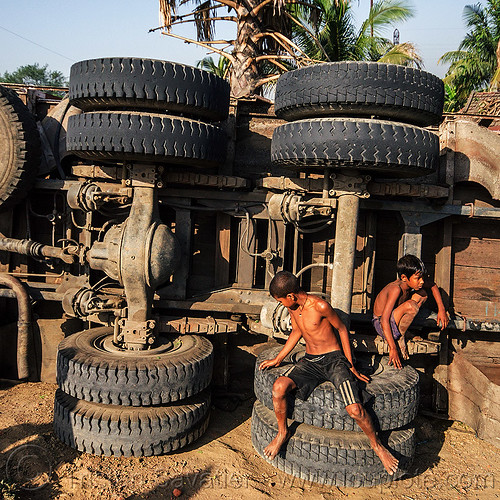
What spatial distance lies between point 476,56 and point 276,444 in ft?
97.7

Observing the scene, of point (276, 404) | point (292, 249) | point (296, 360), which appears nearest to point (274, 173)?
point (292, 249)

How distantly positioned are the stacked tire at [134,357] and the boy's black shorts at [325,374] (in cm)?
89

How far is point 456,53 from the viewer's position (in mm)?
29016

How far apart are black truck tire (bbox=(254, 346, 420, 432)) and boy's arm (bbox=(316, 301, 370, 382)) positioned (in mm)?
86

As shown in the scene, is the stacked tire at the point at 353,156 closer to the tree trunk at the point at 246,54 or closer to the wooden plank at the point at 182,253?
the wooden plank at the point at 182,253

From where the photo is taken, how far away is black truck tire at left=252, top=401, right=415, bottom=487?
348 cm

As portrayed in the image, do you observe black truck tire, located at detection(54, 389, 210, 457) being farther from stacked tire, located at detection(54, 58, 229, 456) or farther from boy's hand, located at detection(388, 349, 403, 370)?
boy's hand, located at detection(388, 349, 403, 370)

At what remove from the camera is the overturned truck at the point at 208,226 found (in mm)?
3766

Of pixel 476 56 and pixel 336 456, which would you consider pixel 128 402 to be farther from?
pixel 476 56

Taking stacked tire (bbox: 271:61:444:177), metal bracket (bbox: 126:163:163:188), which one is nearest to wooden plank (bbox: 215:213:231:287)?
metal bracket (bbox: 126:163:163:188)

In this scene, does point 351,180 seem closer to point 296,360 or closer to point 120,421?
point 296,360

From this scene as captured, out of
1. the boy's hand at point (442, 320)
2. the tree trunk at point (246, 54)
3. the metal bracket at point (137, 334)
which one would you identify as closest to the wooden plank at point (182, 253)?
the metal bracket at point (137, 334)

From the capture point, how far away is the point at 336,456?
3.48 meters

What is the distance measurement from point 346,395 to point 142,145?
2.48 m
